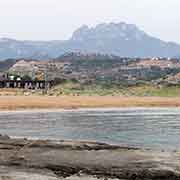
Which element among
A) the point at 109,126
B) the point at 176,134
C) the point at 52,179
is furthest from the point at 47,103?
the point at 52,179

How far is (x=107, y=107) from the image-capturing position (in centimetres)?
7819

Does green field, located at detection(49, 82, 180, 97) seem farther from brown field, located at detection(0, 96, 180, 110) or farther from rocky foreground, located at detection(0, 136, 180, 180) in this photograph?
rocky foreground, located at detection(0, 136, 180, 180)

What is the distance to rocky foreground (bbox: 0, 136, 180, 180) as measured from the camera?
1742cm

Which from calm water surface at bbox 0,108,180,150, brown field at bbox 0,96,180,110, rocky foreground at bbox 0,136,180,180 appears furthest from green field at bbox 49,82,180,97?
rocky foreground at bbox 0,136,180,180

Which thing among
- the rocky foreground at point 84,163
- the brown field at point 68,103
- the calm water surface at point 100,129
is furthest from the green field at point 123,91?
the rocky foreground at point 84,163

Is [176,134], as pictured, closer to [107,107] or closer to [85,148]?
[85,148]

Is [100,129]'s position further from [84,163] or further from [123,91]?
[123,91]

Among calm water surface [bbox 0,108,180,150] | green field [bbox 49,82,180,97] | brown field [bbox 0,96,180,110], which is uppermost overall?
calm water surface [bbox 0,108,180,150]

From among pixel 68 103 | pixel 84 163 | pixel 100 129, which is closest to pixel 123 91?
pixel 68 103

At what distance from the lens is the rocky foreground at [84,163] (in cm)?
1742

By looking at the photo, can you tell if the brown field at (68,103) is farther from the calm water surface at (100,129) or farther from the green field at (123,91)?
the green field at (123,91)

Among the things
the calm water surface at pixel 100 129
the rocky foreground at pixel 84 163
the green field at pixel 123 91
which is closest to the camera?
the rocky foreground at pixel 84 163

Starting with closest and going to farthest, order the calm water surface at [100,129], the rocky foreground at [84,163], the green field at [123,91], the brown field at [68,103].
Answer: the rocky foreground at [84,163], the calm water surface at [100,129], the brown field at [68,103], the green field at [123,91]

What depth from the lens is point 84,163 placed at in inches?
753
